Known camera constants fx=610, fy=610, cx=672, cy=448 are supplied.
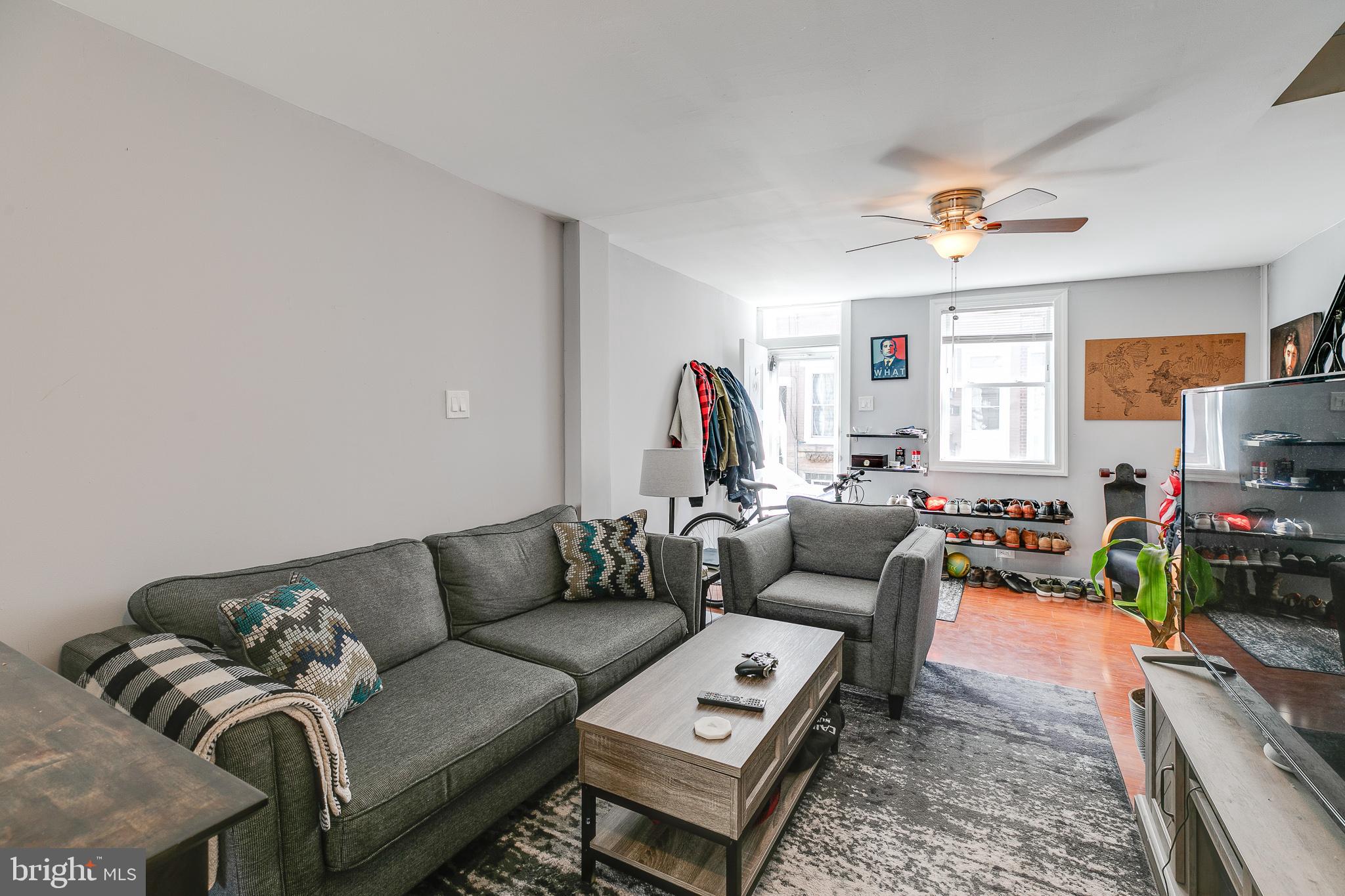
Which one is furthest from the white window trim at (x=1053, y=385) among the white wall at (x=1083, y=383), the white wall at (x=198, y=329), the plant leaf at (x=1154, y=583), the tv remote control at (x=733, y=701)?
the tv remote control at (x=733, y=701)

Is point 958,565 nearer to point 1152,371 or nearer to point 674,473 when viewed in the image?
point 1152,371

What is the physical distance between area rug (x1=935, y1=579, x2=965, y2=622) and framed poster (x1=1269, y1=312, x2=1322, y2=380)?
7.22ft

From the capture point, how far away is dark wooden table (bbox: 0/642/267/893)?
65cm

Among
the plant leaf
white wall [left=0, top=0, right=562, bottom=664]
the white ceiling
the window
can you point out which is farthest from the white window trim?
white wall [left=0, top=0, right=562, bottom=664]

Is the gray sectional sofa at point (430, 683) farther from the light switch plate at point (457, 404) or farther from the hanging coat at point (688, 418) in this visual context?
the hanging coat at point (688, 418)

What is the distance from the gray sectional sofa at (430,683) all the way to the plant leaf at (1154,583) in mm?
1686

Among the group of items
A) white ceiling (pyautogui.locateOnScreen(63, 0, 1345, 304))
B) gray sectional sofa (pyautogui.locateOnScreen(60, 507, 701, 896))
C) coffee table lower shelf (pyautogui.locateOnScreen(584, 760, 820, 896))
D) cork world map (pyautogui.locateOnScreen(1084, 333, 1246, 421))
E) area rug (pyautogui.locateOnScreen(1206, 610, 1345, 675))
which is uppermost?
white ceiling (pyautogui.locateOnScreen(63, 0, 1345, 304))

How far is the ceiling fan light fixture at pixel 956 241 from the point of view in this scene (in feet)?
9.43

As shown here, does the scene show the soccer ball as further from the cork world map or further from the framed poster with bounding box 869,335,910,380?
the framed poster with bounding box 869,335,910,380

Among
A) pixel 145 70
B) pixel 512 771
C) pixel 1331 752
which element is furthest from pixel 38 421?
pixel 1331 752

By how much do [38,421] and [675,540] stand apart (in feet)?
7.06

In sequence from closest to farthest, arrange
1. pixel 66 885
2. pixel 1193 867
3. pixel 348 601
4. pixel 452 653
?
1. pixel 66 885
2. pixel 1193 867
3. pixel 348 601
4. pixel 452 653

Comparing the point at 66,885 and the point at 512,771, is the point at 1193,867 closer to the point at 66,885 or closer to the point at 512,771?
the point at 512,771

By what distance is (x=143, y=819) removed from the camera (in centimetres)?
67
